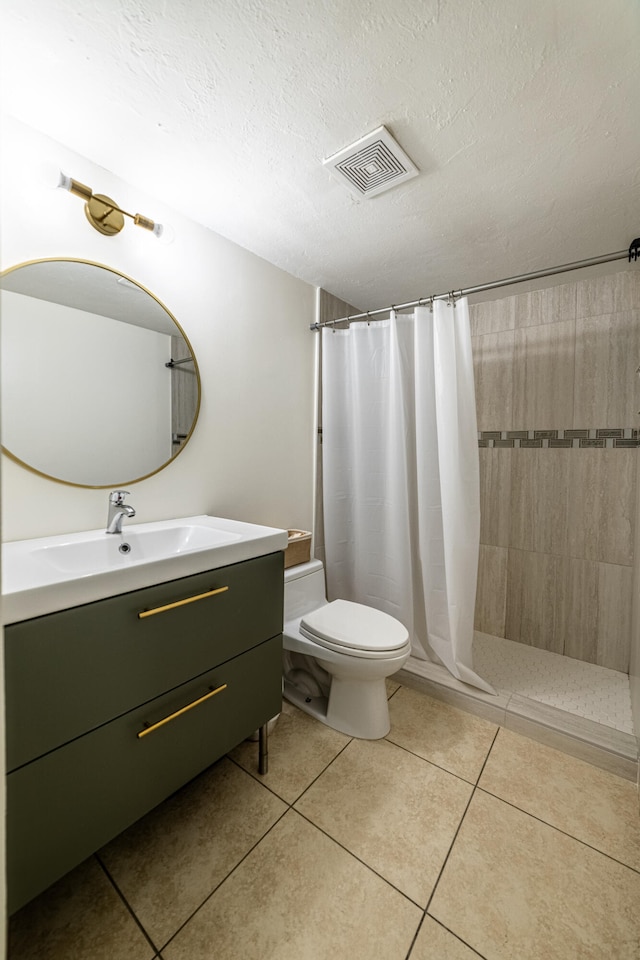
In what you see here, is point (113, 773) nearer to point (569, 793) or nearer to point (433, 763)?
point (433, 763)

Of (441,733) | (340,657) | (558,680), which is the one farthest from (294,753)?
(558,680)

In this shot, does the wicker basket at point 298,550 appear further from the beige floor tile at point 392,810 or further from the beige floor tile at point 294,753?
the beige floor tile at point 392,810

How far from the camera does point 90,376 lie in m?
1.40

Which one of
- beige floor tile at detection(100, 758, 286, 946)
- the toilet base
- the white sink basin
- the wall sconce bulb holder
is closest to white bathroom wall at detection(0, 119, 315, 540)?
the wall sconce bulb holder

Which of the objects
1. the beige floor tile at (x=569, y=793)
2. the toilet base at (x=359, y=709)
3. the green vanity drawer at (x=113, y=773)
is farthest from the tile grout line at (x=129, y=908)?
the beige floor tile at (x=569, y=793)

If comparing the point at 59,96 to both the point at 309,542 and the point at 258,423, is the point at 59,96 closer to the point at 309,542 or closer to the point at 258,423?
the point at 258,423

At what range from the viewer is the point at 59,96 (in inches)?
44.8

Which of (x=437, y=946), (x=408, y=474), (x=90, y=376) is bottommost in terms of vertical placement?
(x=437, y=946)

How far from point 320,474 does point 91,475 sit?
125cm

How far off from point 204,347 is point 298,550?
3.28ft

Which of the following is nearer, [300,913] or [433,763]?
[300,913]

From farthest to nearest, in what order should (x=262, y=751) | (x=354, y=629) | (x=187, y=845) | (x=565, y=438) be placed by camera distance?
(x=565, y=438), (x=354, y=629), (x=262, y=751), (x=187, y=845)

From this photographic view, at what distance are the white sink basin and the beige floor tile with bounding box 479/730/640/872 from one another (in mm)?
1171

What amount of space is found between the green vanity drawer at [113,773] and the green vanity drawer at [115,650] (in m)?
0.05
